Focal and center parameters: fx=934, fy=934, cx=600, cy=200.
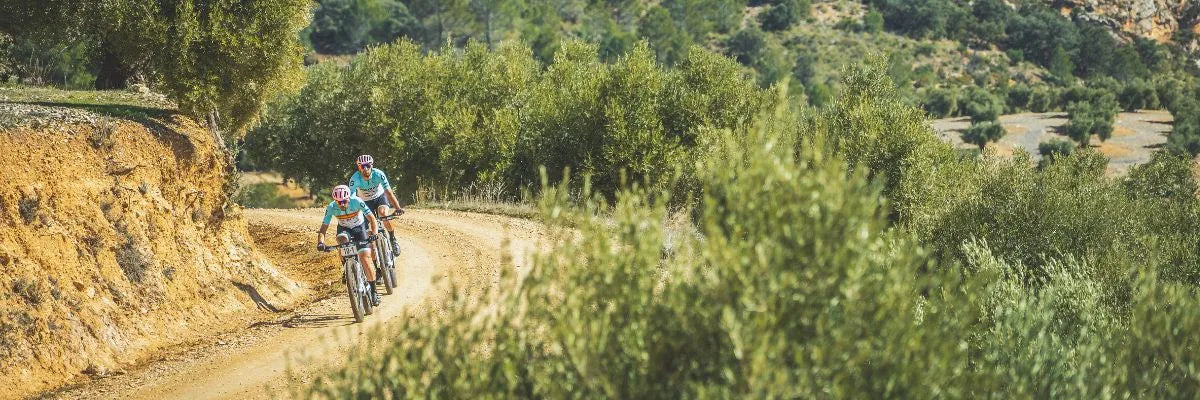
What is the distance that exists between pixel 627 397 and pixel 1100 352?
22.0 feet

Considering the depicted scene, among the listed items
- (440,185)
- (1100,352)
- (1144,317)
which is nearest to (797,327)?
(1100,352)

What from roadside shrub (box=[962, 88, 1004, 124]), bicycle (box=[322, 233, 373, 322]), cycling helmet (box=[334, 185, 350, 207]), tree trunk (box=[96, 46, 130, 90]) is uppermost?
roadside shrub (box=[962, 88, 1004, 124])

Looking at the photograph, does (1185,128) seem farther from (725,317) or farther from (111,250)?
(725,317)

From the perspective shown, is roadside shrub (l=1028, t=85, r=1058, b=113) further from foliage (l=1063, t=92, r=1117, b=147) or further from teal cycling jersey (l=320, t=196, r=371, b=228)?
teal cycling jersey (l=320, t=196, r=371, b=228)

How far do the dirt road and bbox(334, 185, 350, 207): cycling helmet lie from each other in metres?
2.17

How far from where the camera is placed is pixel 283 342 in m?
15.7

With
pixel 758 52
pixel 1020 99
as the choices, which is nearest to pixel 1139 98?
Result: pixel 1020 99

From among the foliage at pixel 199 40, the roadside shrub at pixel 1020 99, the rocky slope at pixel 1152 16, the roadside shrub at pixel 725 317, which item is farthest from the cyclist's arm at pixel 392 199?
the rocky slope at pixel 1152 16

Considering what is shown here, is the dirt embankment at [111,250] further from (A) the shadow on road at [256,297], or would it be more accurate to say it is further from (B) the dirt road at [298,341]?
(B) the dirt road at [298,341]

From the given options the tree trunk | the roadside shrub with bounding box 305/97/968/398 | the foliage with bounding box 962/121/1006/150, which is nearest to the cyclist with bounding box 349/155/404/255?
the roadside shrub with bounding box 305/97/968/398

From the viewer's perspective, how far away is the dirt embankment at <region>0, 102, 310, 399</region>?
14258 mm

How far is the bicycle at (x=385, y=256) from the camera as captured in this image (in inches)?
707

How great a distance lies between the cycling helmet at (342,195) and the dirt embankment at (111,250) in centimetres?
362

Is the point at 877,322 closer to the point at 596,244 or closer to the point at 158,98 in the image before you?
the point at 596,244
